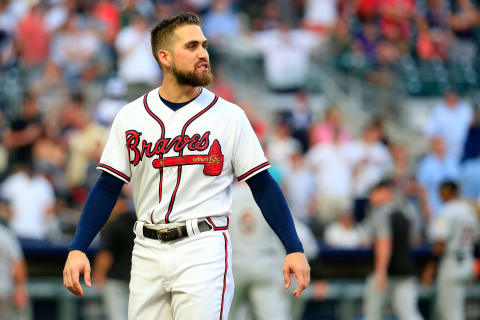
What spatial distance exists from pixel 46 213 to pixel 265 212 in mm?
7916

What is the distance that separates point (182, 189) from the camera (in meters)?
4.95

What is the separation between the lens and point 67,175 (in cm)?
1361

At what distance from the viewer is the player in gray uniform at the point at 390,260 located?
10.7 m

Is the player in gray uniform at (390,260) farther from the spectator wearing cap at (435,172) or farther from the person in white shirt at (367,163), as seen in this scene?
the spectator wearing cap at (435,172)

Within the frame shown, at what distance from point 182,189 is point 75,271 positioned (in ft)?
2.18

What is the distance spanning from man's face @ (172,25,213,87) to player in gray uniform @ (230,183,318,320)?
3857 mm

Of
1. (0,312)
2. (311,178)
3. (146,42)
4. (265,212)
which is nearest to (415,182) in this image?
(311,178)

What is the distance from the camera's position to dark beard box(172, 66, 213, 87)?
198 inches

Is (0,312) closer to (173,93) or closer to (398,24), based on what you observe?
(173,93)

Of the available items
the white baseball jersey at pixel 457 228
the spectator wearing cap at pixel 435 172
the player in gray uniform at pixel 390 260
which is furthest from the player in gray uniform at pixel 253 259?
the spectator wearing cap at pixel 435 172

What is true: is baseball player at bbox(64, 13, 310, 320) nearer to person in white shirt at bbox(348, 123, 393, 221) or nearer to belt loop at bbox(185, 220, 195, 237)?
belt loop at bbox(185, 220, 195, 237)

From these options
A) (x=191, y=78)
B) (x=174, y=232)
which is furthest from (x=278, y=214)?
(x=191, y=78)

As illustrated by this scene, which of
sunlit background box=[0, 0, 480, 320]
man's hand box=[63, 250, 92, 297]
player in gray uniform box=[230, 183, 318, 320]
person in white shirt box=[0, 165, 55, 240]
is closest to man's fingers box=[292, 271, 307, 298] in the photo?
man's hand box=[63, 250, 92, 297]

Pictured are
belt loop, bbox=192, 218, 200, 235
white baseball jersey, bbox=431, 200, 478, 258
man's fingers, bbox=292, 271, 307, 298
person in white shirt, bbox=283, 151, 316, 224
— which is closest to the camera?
man's fingers, bbox=292, 271, 307, 298
